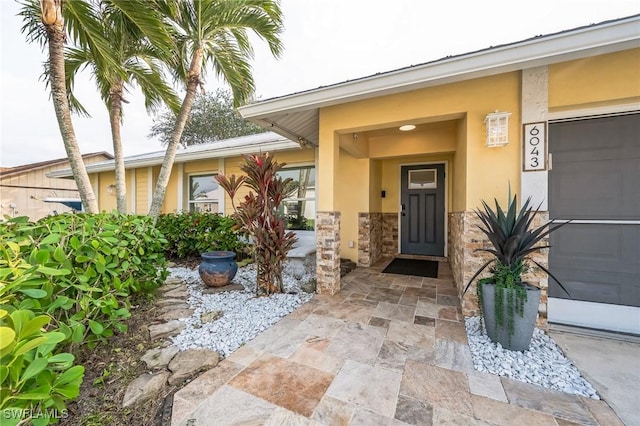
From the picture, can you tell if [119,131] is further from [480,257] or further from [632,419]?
[632,419]

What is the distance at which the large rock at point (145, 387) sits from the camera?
1762 mm

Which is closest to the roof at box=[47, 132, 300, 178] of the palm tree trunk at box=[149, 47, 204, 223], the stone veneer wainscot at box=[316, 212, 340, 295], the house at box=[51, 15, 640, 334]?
the palm tree trunk at box=[149, 47, 204, 223]

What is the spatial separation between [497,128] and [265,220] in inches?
119

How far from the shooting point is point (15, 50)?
14.8 feet

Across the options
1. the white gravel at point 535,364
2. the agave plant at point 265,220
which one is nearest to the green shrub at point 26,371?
the agave plant at point 265,220

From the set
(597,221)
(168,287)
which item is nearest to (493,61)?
(597,221)

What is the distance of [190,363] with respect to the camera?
6.87 feet

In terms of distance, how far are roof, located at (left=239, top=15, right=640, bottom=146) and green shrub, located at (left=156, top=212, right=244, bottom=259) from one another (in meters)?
2.72

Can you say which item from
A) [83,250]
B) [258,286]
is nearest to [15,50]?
[83,250]

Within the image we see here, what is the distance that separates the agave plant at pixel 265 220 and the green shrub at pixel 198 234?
179cm

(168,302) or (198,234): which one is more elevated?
(198,234)

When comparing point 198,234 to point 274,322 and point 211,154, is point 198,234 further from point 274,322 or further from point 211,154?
point 274,322

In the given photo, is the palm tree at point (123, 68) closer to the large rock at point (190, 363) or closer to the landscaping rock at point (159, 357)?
the landscaping rock at point (159, 357)

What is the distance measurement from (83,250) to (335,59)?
6.72m
